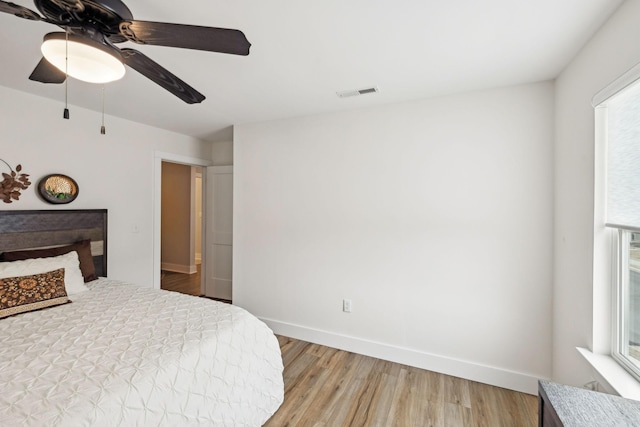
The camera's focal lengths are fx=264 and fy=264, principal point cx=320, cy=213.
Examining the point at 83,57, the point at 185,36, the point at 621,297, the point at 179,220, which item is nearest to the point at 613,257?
the point at 621,297

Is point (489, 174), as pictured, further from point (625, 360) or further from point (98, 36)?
point (98, 36)

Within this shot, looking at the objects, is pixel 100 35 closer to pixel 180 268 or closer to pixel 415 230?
pixel 415 230

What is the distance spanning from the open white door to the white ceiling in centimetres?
146

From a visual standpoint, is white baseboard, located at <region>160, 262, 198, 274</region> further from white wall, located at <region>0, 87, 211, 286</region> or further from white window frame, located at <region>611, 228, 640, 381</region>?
white window frame, located at <region>611, 228, 640, 381</region>

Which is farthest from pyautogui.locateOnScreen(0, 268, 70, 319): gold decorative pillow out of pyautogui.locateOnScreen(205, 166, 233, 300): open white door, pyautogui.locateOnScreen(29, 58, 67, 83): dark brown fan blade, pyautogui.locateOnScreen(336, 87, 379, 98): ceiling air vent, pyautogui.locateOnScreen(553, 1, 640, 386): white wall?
pyautogui.locateOnScreen(553, 1, 640, 386): white wall

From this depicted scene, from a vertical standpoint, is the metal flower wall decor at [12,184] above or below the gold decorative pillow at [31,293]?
above

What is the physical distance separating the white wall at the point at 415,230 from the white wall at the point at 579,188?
0.15m

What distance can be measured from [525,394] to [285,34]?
3.08m

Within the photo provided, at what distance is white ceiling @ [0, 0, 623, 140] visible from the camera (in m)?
1.31

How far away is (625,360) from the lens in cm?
134

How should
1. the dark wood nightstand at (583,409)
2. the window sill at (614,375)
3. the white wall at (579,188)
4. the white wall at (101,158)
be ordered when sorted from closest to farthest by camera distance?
1. the dark wood nightstand at (583,409)
2. the window sill at (614,375)
3. the white wall at (579,188)
4. the white wall at (101,158)

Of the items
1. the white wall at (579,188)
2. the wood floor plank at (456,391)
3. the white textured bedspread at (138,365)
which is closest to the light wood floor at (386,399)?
the wood floor plank at (456,391)

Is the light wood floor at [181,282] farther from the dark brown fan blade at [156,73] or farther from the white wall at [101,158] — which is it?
the dark brown fan blade at [156,73]

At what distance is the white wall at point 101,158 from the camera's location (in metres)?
2.31
